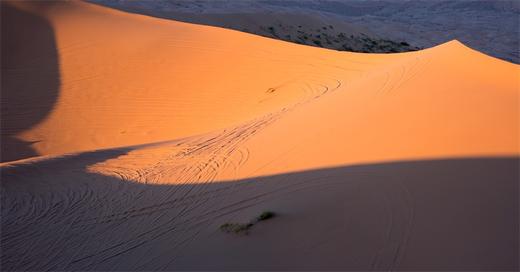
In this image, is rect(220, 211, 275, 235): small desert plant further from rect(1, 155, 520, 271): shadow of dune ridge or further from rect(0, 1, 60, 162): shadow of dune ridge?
rect(0, 1, 60, 162): shadow of dune ridge

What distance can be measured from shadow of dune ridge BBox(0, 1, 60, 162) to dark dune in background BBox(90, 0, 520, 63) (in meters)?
7.52

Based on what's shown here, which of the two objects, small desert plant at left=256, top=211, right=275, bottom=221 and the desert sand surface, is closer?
the desert sand surface

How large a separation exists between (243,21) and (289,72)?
16.8m

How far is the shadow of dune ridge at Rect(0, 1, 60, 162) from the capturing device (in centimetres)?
954

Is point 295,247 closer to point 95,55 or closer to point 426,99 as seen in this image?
point 426,99

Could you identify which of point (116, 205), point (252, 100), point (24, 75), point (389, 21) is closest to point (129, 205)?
point (116, 205)

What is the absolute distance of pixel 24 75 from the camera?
12.1 meters

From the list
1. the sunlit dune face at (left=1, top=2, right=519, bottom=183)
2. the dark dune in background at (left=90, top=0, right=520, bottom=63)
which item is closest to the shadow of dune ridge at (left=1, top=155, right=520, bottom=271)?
the sunlit dune face at (left=1, top=2, right=519, bottom=183)

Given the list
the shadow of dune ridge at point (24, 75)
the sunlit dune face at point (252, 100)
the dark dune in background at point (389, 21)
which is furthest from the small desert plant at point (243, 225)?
the dark dune in background at point (389, 21)

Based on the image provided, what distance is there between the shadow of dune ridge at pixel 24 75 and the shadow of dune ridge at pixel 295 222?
16.1 ft

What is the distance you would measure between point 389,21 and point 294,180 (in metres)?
42.1

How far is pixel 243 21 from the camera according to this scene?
27.3 meters

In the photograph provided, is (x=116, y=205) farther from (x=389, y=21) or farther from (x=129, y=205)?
(x=389, y=21)

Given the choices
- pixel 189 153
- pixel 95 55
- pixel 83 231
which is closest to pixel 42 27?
pixel 95 55
